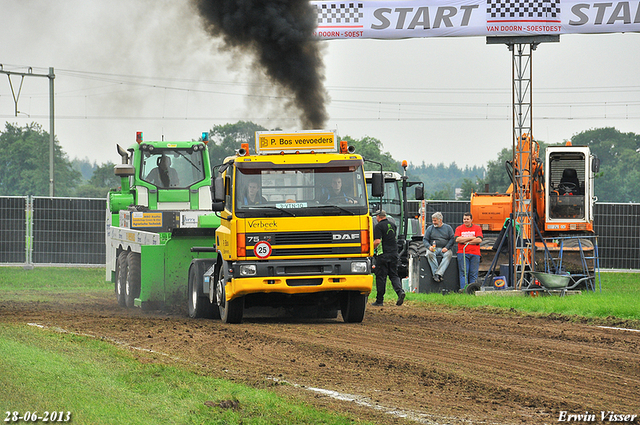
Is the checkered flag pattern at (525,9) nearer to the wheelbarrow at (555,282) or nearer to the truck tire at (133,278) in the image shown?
the wheelbarrow at (555,282)

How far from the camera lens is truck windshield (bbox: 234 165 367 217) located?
13.2 metres

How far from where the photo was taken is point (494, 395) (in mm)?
8203

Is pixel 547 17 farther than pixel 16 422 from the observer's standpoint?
Yes

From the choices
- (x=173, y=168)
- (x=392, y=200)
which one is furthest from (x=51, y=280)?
(x=392, y=200)

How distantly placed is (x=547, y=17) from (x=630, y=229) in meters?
11.6

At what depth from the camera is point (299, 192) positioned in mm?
13328

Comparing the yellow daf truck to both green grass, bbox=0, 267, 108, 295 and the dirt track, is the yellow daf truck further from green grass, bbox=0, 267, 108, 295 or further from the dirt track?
green grass, bbox=0, 267, 108, 295

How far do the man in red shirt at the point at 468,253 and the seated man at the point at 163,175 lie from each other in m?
6.76

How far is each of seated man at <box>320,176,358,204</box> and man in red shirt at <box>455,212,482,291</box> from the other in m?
7.42

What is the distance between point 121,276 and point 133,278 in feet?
4.65

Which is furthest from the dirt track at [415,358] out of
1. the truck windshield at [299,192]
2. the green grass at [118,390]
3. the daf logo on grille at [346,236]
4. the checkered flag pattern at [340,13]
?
the checkered flag pattern at [340,13]

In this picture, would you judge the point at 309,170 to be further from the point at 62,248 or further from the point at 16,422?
the point at 62,248

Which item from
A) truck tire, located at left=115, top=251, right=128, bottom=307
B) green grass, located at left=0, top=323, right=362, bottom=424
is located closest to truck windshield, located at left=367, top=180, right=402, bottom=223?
truck tire, located at left=115, top=251, right=128, bottom=307

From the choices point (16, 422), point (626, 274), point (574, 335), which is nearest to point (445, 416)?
point (16, 422)
